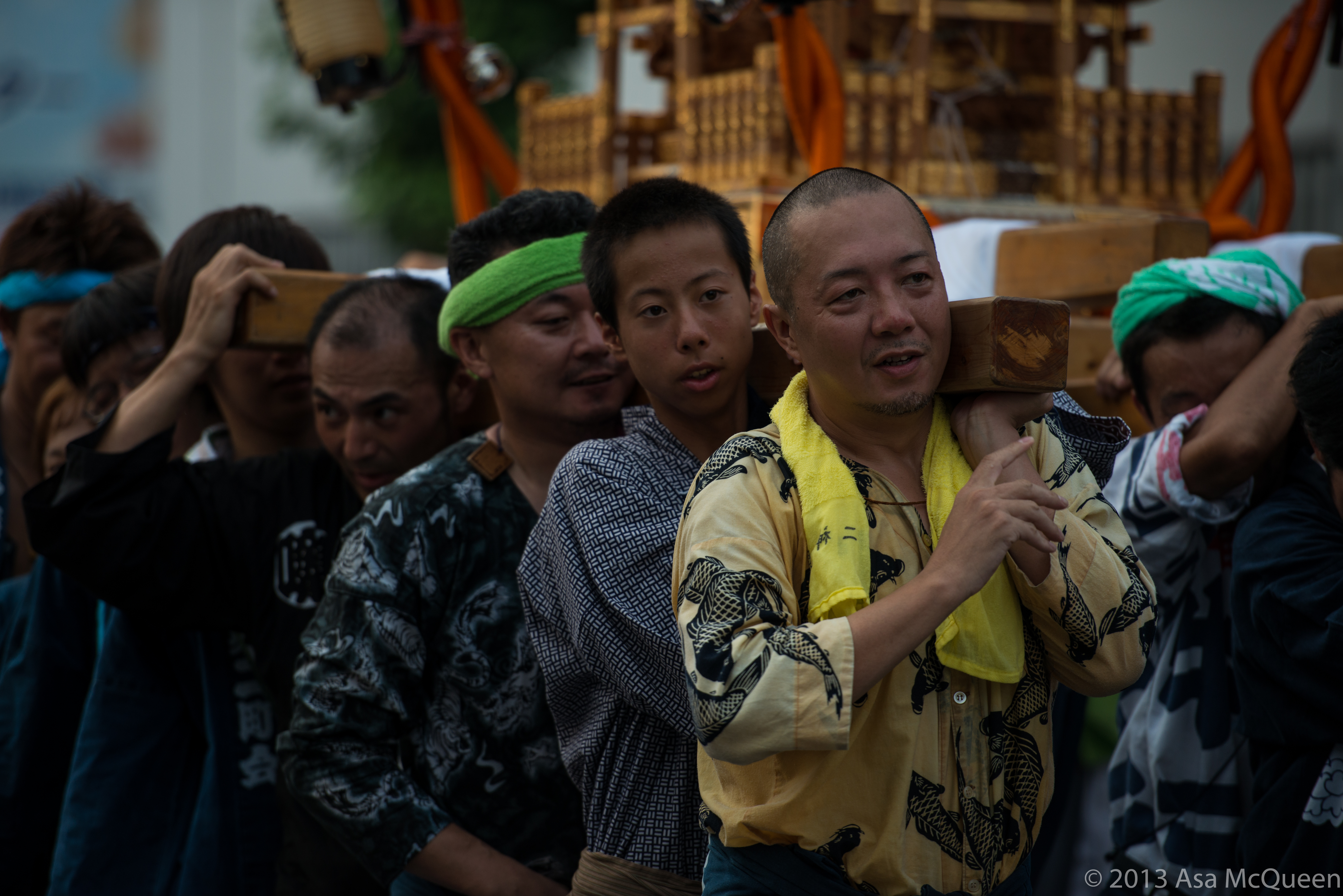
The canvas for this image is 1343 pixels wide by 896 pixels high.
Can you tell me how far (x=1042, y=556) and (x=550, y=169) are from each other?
15.4ft

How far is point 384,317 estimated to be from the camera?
2.79 meters

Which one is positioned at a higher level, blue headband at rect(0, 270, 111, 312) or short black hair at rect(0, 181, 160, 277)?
short black hair at rect(0, 181, 160, 277)

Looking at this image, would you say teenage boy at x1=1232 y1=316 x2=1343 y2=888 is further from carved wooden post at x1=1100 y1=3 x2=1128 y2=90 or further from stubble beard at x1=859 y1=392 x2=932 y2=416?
carved wooden post at x1=1100 y1=3 x2=1128 y2=90

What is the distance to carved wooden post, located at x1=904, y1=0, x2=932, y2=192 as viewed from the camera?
493 centimetres

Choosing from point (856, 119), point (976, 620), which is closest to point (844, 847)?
point (976, 620)

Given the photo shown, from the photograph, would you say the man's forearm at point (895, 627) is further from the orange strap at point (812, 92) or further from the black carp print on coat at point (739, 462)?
the orange strap at point (812, 92)

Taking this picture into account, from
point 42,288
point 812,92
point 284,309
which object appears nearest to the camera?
point 284,309

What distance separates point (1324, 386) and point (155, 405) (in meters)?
2.36

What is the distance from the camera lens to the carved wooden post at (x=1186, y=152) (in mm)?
5191

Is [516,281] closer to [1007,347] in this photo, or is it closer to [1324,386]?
[1007,347]

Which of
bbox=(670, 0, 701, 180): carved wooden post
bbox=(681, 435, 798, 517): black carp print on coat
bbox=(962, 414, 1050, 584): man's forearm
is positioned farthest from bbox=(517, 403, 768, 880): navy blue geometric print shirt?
bbox=(670, 0, 701, 180): carved wooden post

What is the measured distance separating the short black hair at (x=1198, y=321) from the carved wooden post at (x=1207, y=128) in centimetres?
300

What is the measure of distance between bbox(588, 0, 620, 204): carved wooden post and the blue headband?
224cm

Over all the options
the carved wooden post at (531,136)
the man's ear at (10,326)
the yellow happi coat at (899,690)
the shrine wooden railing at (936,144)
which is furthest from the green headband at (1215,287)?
the carved wooden post at (531,136)
